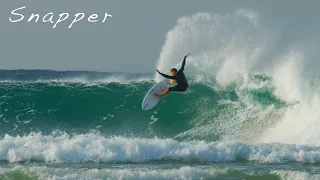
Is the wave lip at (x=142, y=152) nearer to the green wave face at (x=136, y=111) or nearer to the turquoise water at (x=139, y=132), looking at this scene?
the turquoise water at (x=139, y=132)

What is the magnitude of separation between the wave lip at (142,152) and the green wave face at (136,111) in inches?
106

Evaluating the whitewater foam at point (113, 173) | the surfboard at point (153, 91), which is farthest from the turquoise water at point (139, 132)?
the surfboard at point (153, 91)

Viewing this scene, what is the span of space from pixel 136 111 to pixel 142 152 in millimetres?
5481

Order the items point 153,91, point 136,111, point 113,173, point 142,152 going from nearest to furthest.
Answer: point 113,173, point 142,152, point 153,91, point 136,111

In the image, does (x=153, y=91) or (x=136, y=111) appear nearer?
(x=153, y=91)

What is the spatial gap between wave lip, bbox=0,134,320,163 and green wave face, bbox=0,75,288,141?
2685 mm

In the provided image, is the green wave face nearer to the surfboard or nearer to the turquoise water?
the turquoise water

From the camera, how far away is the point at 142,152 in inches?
593

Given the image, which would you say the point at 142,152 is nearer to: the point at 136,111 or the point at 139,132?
the point at 139,132

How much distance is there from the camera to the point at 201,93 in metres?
21.4

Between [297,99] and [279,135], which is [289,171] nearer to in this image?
[279,135]

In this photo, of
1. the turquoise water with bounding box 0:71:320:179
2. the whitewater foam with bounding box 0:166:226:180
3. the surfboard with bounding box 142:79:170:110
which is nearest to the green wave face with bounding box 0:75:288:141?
the turquoise water with bounding box 0:71:320:179

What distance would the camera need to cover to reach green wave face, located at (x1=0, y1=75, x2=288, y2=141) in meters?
18.9

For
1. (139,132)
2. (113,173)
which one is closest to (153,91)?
(113,173)
